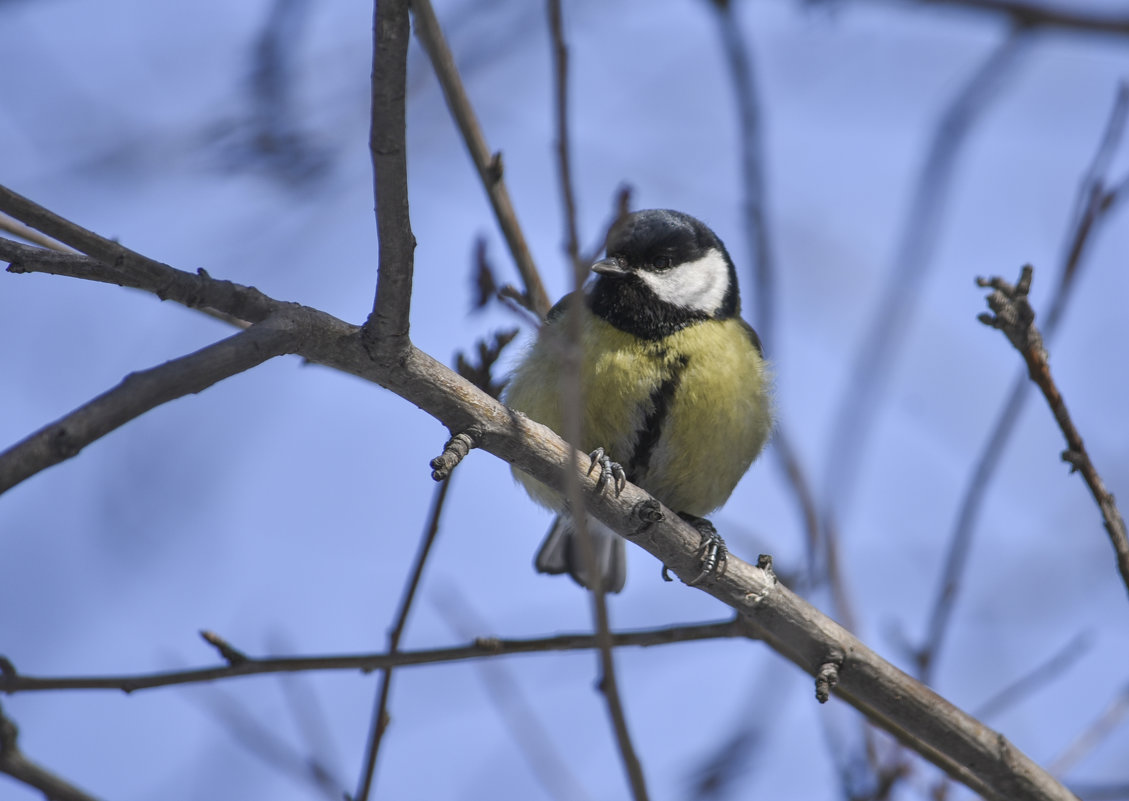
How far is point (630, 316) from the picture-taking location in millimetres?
3588

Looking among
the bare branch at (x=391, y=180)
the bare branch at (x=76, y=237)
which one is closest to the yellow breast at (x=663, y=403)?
the bare branch at (x=391, y=180)

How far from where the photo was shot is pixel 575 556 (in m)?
4.20

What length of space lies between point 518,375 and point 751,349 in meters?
0.87

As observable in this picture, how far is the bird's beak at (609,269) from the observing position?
12.1 feet

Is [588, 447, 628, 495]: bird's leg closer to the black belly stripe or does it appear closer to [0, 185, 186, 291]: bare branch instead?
the black belly stripe

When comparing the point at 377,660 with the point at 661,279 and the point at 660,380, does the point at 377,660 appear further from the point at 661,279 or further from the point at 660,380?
the point at 661,279

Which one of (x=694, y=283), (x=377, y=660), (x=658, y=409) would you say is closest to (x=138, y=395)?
(x=377, y=660)

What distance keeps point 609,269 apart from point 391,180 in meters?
1.91

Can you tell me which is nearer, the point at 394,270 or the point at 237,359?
the point at 237,359

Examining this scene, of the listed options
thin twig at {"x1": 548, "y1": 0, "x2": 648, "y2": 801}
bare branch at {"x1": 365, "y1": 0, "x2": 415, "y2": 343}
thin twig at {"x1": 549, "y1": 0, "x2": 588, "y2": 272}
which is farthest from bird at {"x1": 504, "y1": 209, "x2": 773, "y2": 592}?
thin twig at {"x1": 548, "y1": 0, "x2": 648, "y2": 801}

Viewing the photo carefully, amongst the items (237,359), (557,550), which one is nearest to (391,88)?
(237,359)

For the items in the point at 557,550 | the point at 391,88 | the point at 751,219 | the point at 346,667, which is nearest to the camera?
the point at 391,88

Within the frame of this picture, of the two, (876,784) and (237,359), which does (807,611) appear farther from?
(237,359)

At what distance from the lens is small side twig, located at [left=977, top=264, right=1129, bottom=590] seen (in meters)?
2.14
